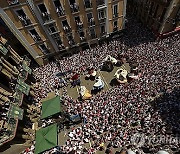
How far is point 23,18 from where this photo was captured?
2533 centimetres

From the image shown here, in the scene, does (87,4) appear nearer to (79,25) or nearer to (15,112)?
(79,25)

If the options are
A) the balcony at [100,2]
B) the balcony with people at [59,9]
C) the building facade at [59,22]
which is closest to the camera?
the building facade at [59,22]

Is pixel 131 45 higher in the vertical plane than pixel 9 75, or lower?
higher

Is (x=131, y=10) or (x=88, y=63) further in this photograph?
(x=131, y=10)

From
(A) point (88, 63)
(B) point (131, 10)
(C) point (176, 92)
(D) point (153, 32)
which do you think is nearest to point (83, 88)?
(A) point (88, 63)

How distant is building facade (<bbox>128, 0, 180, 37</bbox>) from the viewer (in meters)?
27.9

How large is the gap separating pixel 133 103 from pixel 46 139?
13276 mm

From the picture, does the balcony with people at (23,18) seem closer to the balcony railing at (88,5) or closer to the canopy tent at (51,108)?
the balcony railing at (88,5)

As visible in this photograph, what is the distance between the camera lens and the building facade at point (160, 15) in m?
27.9

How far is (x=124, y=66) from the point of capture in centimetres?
3102

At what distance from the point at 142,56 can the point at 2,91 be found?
77.0 feet

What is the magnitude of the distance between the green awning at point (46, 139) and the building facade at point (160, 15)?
25.9m

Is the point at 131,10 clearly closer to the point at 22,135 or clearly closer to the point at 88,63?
the point at 88,63

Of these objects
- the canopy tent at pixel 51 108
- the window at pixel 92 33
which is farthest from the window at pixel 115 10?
the canopy tent at pixel 51 108
